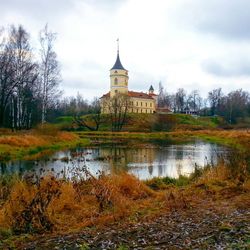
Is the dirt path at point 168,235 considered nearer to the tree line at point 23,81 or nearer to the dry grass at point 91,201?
the dry grass at point 91,201

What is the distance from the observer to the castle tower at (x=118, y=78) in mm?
93750

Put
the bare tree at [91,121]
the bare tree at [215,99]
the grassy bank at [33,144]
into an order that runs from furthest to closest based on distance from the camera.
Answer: the bare tree at [215,99] < the bare tree at [91,121] < the grassy bank at [33,144]

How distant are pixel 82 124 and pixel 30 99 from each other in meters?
26.2

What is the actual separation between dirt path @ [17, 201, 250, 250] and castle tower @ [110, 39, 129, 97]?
8717cm

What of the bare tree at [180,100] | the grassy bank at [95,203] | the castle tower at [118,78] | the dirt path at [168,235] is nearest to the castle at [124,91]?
the castle tower at [118,78]

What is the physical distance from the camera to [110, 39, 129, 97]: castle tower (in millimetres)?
93750

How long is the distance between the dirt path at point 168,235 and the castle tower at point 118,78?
87167 mm

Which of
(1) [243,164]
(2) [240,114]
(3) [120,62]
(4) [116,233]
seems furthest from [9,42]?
(2) [240,114]

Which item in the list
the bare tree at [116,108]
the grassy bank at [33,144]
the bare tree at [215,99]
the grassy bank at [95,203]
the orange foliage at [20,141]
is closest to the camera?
the grassy bank at [95,203]

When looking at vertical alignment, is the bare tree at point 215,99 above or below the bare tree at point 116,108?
above

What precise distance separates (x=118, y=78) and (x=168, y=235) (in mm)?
88910

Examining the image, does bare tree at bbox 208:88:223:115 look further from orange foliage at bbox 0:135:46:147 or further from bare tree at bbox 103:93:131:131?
orange foliage at bbox 0:135:46:147

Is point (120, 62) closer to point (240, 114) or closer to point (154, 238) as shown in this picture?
point (240, 114)

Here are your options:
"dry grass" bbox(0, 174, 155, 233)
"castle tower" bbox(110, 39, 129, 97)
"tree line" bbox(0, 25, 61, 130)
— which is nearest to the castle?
"castle tower" bbox(110, 39, 129, 97)
